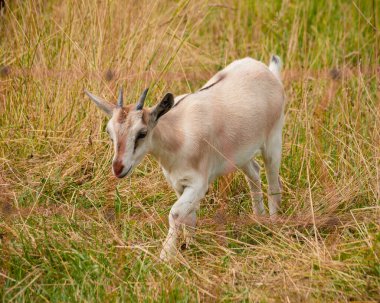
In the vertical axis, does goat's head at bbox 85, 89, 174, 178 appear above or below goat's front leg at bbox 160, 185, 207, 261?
above

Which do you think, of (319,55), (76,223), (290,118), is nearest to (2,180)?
(76,223)

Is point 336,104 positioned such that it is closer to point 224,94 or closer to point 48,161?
point 224,94

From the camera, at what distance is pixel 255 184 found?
6527 mm

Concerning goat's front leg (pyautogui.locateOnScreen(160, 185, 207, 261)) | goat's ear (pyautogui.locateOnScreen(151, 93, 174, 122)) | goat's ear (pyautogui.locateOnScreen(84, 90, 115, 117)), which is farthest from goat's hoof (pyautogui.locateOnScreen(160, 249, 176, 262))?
goat's ear (pyautogui.locateOnScreen(84, 90, 115, 117))

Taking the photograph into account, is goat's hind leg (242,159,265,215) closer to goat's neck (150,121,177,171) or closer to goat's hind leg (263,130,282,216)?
goat's hind leg (263,130,282,216)

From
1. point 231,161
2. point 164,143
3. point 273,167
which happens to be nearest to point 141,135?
point 164,143

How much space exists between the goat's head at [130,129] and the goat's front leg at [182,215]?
0.44 metres

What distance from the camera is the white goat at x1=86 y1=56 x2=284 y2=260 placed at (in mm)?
5441

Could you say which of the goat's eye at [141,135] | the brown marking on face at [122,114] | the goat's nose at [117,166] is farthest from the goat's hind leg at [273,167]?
the goat's nose at [117,166]

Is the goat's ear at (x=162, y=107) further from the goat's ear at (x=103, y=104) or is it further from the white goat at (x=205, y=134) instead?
the goat's ear at (x=103, y=104)

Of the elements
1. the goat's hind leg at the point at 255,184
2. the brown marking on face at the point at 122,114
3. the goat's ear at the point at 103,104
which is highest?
the brown marking on face at the point at 122,114

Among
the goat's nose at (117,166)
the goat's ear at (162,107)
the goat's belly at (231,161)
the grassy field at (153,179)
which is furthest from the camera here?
the goat's belly at (231,161)

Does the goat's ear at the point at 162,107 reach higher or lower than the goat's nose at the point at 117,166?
higher

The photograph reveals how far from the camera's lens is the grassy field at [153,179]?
16.5 feet
